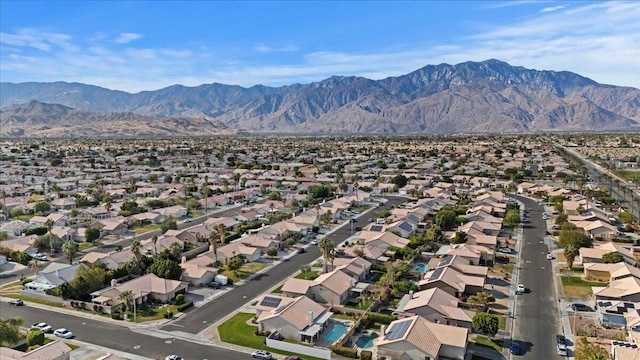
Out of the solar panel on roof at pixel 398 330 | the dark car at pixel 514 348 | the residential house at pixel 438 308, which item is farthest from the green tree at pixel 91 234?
the dark car at pixel 514 348

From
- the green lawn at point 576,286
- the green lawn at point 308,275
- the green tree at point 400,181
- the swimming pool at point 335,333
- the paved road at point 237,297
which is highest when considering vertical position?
the green tree at point 400,181

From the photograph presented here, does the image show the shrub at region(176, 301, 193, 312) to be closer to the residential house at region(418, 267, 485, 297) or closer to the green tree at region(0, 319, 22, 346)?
the green tree at region(0, 319, 22, 346)

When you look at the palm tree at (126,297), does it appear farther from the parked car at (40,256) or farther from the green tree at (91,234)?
the green tree at (91,234)

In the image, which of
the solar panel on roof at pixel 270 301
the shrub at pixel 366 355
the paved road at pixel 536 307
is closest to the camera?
the shrub at pixel 366 355

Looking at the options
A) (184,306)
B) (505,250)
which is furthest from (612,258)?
(184,306)

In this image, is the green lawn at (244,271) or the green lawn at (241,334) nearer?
the green lawn at (241,334)

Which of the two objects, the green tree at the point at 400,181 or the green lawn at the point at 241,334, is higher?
the green tree at the point at 400,181

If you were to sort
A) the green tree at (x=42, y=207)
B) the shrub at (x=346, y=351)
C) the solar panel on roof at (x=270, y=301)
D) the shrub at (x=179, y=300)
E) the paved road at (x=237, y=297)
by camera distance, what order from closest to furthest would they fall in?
the shrub at (x=346, y=351)
the paved road at (x=237, y=297)
the solar panel on roof at (x=270, y=301)
the shrub at (x=179, y=300)
the green tree at (x=42, y=207)
